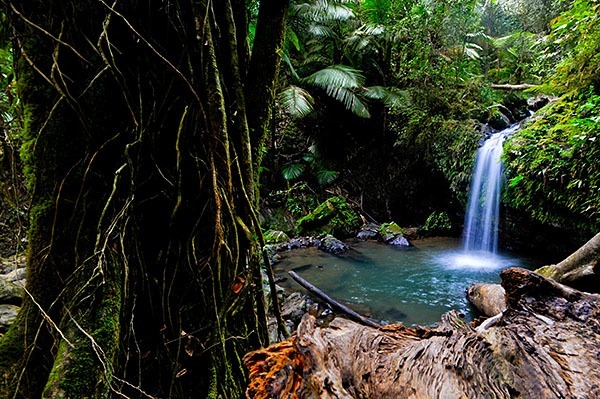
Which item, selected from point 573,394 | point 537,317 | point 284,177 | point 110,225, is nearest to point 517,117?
point 284,177

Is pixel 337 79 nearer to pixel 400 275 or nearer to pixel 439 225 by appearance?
pixel 439 225

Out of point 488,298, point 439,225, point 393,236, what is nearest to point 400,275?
point 488,298

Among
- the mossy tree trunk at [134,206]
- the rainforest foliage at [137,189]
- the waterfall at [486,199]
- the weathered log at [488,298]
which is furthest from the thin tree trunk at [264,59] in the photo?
the waterfall at [486,199]

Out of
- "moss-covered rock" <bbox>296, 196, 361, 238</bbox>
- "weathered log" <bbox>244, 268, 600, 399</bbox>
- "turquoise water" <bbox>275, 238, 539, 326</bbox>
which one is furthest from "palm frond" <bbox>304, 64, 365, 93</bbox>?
"weathered log" <bbox>244, 268, 600, 399</bbox>

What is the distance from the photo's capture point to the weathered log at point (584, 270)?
280 centimetres

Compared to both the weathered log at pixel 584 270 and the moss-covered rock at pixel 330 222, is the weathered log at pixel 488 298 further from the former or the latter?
the moss-covered rock at pixel 330 222

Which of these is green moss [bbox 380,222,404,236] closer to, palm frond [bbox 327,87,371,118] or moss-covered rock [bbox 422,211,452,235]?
moss-covered rock [bbox 422,211,452,235]

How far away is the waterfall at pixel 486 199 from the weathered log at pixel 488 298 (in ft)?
10.9

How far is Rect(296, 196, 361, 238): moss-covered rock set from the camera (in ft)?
31.7

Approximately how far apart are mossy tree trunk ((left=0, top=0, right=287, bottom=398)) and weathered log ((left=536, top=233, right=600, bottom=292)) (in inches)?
118

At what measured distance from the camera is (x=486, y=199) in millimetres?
7527

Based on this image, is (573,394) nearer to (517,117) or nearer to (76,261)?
(76,261)

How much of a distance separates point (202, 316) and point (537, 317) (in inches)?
67.3

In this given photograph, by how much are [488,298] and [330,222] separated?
5786 mm
